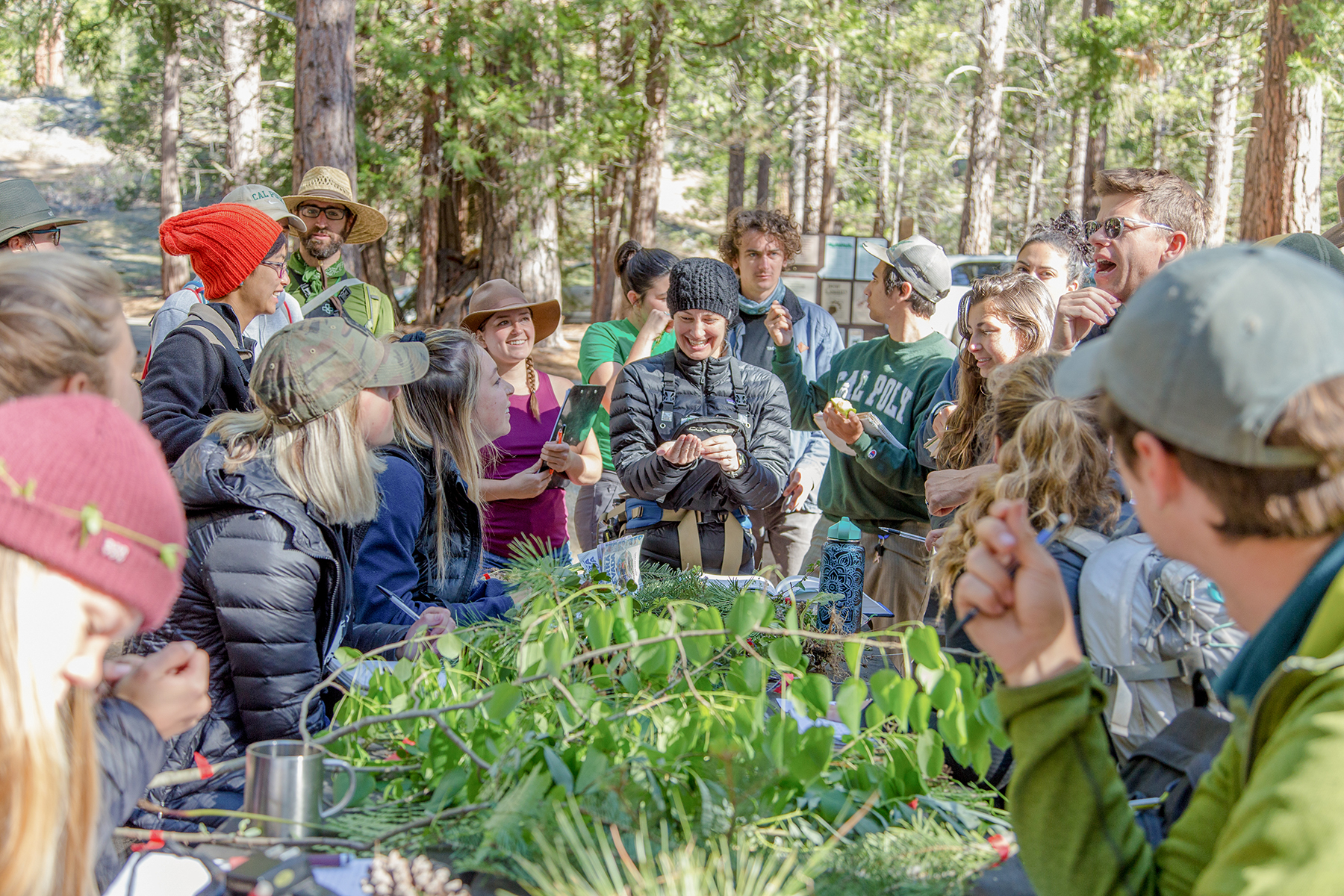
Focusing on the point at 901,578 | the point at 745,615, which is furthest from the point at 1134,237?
the point at 745,615

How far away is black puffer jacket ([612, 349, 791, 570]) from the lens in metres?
3.62

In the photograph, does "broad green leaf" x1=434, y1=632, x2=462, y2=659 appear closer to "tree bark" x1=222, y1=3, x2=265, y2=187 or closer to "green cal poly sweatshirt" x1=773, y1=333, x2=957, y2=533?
"green cal poly sweatshirt" x1=773, y1=333, x2=957, y2=533

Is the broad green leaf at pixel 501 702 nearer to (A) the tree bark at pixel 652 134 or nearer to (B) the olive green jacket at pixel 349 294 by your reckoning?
(B) the olive green jacket at pixel 349 294

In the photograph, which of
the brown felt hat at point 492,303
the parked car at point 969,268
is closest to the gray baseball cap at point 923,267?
the brown felt hat at point 492,303

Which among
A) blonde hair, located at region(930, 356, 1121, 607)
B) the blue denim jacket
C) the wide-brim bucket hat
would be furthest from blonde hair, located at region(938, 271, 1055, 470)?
the wide-brim bucket hat

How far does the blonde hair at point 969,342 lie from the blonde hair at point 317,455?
1.96 meters

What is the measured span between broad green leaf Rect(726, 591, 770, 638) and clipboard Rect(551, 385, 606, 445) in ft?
7.53

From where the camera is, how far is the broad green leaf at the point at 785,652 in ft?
Result: 6.18

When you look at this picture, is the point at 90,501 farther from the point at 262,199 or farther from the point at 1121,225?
the point at 262,199

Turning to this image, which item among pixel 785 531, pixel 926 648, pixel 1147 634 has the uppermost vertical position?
pixel 926 648

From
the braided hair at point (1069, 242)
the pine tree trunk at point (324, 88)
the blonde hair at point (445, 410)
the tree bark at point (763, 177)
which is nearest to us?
the blonde hair at point (445, 410)

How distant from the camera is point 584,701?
1655 mm

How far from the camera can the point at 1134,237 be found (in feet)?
11.5

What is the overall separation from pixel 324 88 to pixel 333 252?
10.2 feet
